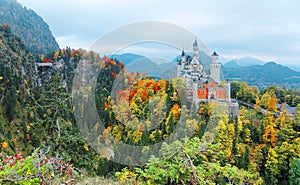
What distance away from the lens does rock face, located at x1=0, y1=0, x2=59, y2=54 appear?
69469 mm

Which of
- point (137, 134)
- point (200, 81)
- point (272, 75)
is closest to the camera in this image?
point (137, 134)

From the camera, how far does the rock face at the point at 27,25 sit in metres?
69.5

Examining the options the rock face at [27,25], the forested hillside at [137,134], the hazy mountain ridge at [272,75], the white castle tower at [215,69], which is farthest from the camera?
the rock face at [27,25]

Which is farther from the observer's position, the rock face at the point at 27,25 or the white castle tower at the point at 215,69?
the rock face at the point at 27,25

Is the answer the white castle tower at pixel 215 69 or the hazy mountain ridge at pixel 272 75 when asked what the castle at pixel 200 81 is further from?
the hazy mountain ridge at pixel 272 75

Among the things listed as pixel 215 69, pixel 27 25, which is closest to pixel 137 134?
pixel 215 69

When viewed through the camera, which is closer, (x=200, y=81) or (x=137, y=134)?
(x=137, y=134)

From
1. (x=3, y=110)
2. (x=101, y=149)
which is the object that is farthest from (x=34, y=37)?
(x=101, y=149)

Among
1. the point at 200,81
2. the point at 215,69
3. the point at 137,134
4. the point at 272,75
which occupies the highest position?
the point at 272,75

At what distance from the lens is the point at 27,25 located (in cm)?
7819

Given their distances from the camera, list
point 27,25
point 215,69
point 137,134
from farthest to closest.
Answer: point 27,25, point 215,69, point 137,134

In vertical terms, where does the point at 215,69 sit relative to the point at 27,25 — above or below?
below

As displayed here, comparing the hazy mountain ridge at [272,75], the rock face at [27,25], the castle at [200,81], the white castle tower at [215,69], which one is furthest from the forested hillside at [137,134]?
the rock face at [27,25]

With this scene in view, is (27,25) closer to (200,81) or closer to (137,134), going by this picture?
(200,81)
